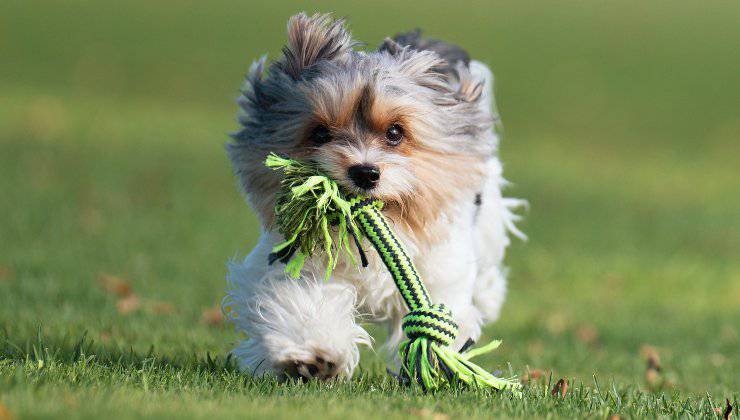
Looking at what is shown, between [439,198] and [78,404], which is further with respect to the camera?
[439,198]

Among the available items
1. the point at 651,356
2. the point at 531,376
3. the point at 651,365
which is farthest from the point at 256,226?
the point at 531,376

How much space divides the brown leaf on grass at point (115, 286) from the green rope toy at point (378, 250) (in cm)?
333

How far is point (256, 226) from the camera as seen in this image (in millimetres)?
11305

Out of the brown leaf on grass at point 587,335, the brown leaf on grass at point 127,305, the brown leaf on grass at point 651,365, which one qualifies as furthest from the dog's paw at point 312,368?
the brown leaf on grass at point 587,335

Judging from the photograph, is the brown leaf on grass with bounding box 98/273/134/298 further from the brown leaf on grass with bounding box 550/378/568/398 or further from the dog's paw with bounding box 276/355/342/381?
the brown leaf on grass with bounding box 550/378/568/398

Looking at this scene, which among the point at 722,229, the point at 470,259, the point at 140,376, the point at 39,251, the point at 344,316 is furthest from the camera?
the point at 722,229

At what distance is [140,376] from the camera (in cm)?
399

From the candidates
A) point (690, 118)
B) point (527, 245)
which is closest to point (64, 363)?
point (527, 245)

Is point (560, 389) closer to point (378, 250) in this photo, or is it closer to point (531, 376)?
point (531, 376)

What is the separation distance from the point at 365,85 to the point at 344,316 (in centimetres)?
98

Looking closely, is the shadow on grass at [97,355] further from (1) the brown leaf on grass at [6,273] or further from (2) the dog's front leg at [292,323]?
(1) the brown leaf on grass at [6,273]

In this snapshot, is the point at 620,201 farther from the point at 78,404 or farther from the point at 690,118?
the point at 78,404

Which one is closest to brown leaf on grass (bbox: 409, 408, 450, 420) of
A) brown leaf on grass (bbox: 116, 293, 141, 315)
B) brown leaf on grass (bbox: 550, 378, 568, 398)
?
brown leaf on grass (bbox: 550, 378, 568, 398)

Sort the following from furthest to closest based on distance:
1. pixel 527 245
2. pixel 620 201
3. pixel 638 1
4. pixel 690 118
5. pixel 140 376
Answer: pixel 638 1 < pixel 690 118 < pixel 620 201 < pixel 527 245 < pixel 140 376
